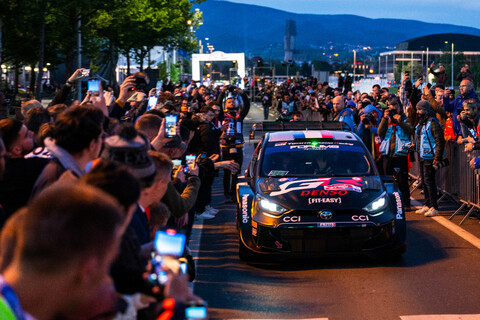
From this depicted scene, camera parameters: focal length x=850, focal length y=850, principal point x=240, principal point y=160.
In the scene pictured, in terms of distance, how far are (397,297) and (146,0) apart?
143ft

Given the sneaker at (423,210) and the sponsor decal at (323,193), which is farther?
the sneaker at (423,210)

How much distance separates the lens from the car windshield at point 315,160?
10.7 m

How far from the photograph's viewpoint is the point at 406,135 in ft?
48.5

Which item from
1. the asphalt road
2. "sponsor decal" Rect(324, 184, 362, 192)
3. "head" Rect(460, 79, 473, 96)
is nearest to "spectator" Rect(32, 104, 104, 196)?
the asphalt road

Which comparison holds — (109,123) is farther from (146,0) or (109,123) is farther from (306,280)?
(146,0)

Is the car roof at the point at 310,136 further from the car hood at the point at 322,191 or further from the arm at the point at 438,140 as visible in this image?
the arm at the point at 438,140

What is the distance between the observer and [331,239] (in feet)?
31.2

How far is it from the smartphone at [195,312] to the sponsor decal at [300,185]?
7.03 m

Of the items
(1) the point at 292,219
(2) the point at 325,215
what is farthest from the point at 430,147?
(1) the point at 292,219

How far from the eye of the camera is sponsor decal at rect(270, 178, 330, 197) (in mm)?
9984

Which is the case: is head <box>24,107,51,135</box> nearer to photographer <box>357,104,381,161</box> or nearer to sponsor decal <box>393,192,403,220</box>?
sponsor decal <box>393,192,403,220</box>

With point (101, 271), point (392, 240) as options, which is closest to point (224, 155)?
point (392, 240)

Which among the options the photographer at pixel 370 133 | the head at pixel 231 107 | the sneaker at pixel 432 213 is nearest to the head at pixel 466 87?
the photographer at pixel 370 133

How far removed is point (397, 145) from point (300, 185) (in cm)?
506
